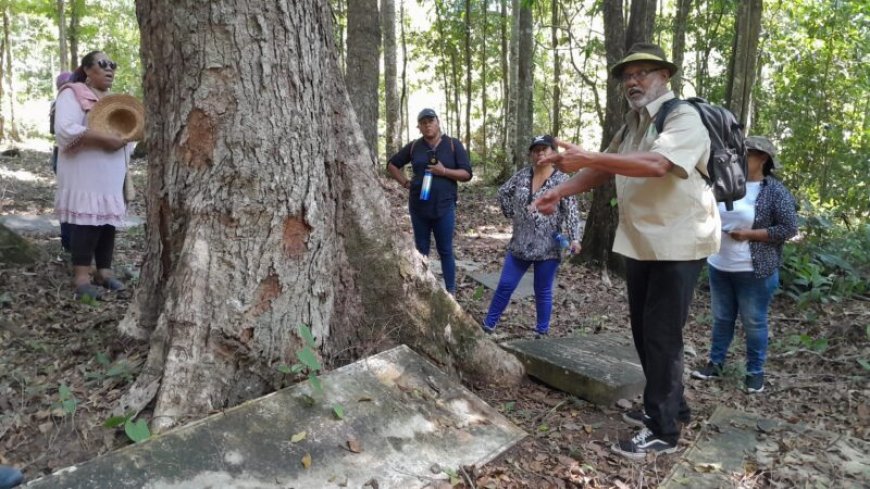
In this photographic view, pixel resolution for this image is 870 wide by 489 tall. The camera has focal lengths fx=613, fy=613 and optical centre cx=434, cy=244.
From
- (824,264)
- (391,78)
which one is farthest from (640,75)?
(391,78)

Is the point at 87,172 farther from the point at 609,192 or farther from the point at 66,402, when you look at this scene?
the point at 609,192

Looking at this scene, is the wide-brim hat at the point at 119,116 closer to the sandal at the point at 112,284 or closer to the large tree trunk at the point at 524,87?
the sandal at the point at 112,284

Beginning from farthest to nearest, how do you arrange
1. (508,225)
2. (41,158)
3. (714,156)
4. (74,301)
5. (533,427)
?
(41,158), (508,225), (74,301), (533,427), (714,156)

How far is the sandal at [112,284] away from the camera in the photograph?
5096 millimetres

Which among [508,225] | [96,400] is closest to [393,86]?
[508,225]

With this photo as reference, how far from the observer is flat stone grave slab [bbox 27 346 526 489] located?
2348 millimetres

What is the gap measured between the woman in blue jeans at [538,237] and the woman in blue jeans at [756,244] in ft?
4.09

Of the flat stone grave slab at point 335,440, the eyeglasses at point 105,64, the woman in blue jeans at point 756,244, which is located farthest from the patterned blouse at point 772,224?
the eyeglasses at point 105,64

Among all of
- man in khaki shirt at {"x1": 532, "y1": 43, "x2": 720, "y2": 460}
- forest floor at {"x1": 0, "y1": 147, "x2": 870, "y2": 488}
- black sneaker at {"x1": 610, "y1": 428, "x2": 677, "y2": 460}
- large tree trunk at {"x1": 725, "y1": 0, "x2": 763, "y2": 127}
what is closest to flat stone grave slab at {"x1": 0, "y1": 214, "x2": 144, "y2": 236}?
forest floor at {"x1": 0, "y1": 147, "x2": 870, "y2": 488}

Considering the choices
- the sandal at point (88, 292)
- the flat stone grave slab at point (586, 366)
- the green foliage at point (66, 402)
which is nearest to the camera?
the green foliage at point (66, 402)

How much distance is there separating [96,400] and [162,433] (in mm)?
678

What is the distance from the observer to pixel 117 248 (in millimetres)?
7016

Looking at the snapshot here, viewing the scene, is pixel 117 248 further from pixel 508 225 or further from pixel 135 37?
pixel 135 37

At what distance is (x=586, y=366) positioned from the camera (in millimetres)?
4246
